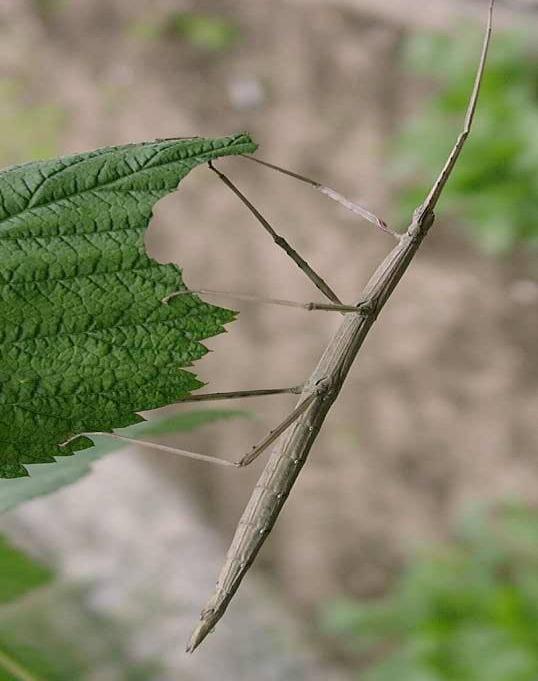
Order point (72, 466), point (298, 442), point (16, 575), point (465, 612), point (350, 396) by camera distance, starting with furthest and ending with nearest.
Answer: point (350, 396)
point (465, 612)
point (298, 442)
point (16, 575)
point (72, 466)

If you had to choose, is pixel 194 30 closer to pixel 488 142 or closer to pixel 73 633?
pixel 488 142

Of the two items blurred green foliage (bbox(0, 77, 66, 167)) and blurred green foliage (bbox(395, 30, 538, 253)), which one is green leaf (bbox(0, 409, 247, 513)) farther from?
blurred green foliage (bbox(0, 77, 66, 167))

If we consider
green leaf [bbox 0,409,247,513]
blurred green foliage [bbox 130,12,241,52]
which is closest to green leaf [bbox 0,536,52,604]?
green leaf [bbox 0,409,247,513]

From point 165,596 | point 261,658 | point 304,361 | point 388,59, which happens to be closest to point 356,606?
point 261,658

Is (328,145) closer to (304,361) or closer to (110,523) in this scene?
(304,361)

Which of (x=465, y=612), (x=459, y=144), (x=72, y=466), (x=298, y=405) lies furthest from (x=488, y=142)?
(x=72, y=466)

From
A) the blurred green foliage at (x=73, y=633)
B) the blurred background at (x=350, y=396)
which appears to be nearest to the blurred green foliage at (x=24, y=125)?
the blurred background at (x=350, y=396)
